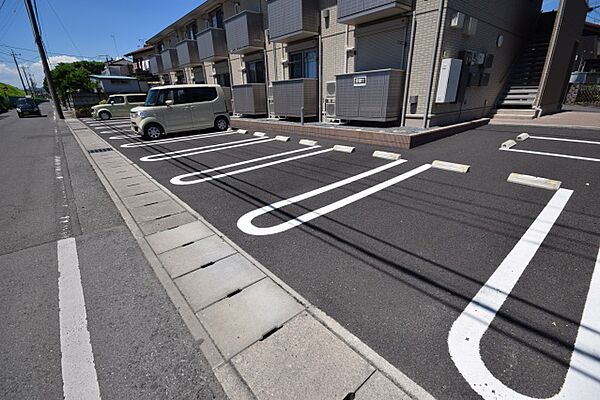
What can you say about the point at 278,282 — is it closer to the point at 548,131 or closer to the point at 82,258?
the point at 82,258

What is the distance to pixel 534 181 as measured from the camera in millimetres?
4301

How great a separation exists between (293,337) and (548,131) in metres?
10.5

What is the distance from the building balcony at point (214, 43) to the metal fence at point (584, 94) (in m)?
21.1

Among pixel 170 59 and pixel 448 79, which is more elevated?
pixel 170 59

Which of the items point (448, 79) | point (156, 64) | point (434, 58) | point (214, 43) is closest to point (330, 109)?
point (434, 58)

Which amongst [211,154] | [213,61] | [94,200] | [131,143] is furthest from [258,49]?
[94,200]

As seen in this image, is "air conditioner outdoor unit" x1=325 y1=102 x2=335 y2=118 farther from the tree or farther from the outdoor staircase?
the tree

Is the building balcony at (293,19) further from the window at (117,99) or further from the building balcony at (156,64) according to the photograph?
the building balcony at (156,64)

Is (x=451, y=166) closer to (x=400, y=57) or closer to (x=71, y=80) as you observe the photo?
(x=400, y=57)

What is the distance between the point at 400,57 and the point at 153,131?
8846 mm

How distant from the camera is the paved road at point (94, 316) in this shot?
1623 millimetres

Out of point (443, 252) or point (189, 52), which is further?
point (189, 52)

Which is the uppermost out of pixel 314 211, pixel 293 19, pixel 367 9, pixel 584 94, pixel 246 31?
pixel 246 31

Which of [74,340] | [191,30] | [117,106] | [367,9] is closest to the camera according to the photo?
[74,340]
